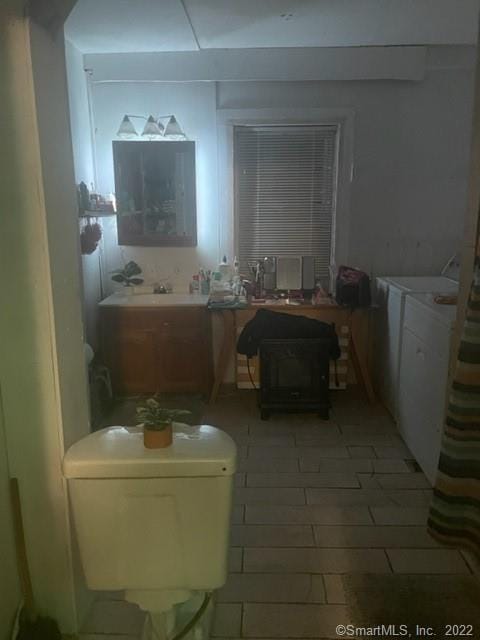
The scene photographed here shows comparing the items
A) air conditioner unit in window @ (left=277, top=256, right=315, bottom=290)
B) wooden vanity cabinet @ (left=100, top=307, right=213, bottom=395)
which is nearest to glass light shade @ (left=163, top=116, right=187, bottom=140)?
air conditioner unit in window @ (left=277, top=256, right=315, bottom=290)

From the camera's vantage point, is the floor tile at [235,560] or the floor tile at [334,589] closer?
the floor tile at [334,589]

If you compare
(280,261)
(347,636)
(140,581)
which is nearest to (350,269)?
(280,261)

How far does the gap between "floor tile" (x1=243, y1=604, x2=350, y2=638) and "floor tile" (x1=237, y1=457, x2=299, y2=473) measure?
0.92m

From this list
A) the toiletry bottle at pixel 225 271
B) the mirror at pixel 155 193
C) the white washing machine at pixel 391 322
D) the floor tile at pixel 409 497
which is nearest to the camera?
the floor tile at pixel 409 497

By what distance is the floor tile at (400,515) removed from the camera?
2223 millimetres

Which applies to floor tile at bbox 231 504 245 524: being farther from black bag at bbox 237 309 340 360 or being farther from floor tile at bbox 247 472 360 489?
black bag at bbox 237 309 340 360

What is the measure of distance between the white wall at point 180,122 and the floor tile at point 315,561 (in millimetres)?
2302

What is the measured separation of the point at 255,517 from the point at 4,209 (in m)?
1.70

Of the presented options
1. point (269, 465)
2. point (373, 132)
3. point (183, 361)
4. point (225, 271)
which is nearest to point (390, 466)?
point (269, 465)

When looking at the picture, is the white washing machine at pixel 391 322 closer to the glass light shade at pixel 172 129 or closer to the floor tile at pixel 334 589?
the floor tile at pixel 334 589

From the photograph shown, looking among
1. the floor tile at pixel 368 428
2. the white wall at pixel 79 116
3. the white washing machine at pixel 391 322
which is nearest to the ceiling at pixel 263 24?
the white wall at pixel 79 116

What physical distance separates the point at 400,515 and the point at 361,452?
1.96ft

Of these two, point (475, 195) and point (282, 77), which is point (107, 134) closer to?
point (282, 77)

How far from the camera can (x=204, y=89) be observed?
3.53m
